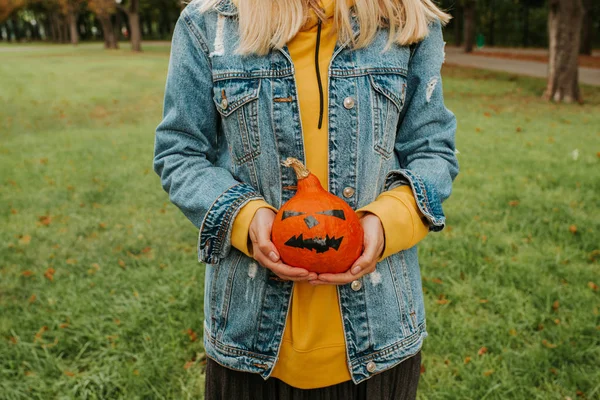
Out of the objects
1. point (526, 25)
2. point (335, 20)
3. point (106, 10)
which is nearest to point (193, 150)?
point (335, 20)

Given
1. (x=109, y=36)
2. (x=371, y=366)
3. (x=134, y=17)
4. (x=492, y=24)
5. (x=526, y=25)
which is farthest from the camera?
(x=109, y=36)

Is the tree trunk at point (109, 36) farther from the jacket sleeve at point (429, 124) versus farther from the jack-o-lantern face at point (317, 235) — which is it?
the jack-o-lantern face at point (317, 235)

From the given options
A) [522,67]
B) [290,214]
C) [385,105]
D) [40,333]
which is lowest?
[40,333]

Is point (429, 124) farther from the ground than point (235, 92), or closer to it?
closer to it

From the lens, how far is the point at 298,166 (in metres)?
1.41

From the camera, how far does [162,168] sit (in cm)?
158

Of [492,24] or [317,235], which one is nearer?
[317,235]

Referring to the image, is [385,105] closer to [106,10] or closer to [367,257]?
[367,257]

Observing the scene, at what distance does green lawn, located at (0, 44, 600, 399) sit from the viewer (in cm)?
308

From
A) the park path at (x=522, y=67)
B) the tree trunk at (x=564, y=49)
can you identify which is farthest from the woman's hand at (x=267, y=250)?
the park path at (x=522, y=67)

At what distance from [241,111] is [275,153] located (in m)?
0.14

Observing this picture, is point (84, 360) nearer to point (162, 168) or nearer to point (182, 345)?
point (182, 345)

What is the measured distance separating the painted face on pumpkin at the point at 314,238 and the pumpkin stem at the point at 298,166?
10cm

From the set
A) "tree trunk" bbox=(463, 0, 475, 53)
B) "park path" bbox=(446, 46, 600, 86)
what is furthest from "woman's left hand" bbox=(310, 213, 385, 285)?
"tree trunk" bbox=(463, 0, 475, 53)
